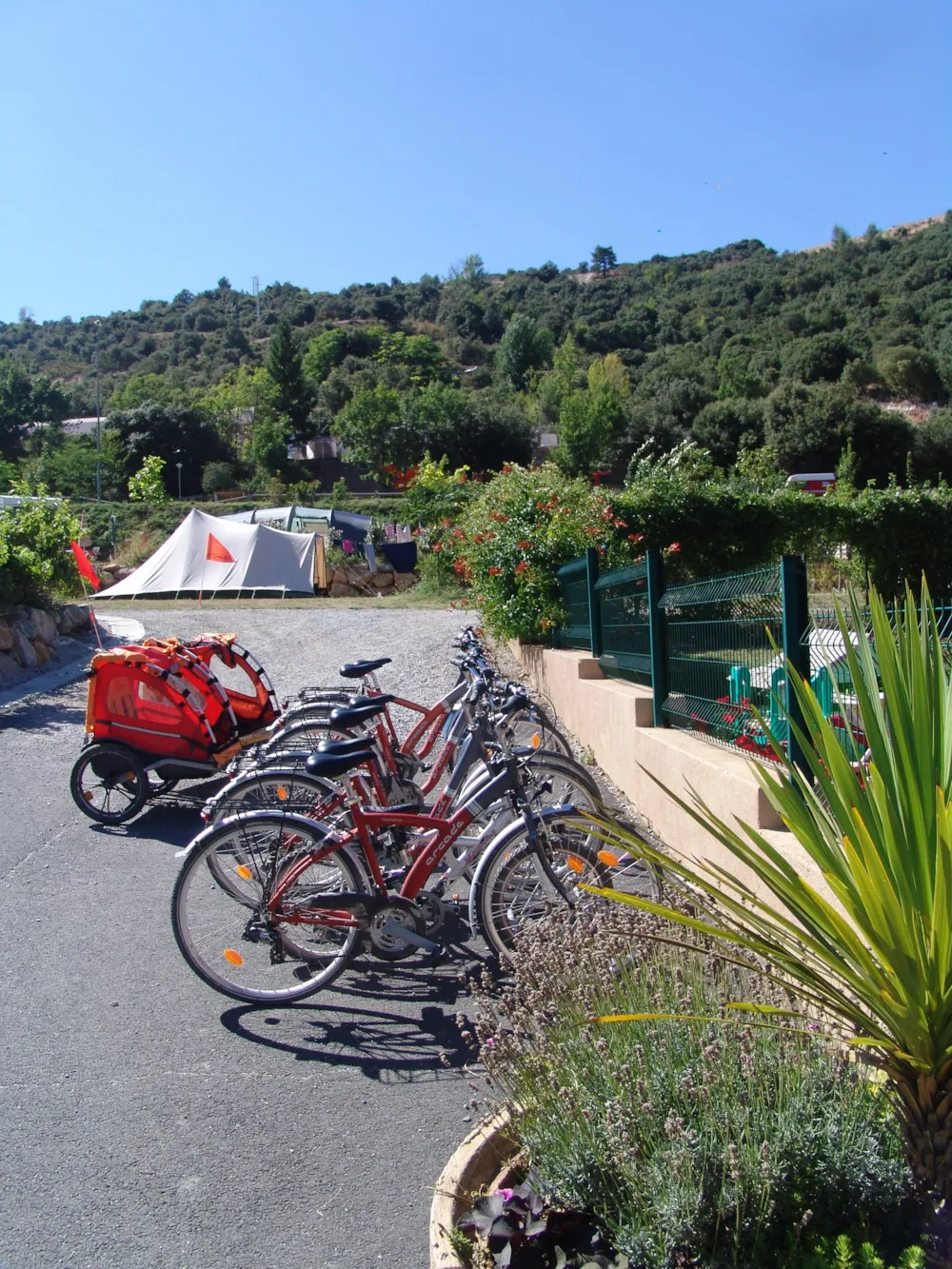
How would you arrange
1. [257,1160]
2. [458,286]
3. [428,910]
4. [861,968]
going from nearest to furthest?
[861,968], [257,1160], [428,910], [458,286]

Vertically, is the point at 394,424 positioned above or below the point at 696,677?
above

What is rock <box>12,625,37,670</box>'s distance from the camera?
40.9 ft

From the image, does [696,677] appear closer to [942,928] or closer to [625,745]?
[625,745]

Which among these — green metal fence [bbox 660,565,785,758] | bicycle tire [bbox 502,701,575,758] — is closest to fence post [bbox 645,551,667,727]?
green metal fence [bbox 660,565,785,758]

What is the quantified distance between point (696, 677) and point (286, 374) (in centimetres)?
7661

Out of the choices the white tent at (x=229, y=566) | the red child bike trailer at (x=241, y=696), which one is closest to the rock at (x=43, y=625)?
the red child bike trailer at (x=241, y=696)

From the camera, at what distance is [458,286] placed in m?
131

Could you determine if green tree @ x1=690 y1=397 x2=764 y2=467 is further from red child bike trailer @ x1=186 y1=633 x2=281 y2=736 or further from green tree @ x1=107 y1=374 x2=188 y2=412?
red child bike trailer @ x1=186 y1=633 x2=281 y2=736

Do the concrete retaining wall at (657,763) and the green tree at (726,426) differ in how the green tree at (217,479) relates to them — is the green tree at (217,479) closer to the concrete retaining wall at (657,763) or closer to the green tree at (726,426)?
the green tree at (726,426)

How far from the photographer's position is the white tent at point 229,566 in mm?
26453

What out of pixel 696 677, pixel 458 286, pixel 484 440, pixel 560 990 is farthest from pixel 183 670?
pixel 458 286

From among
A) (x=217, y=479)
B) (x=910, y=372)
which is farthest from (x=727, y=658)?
(x=910, y=372)

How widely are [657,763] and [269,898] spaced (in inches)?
101

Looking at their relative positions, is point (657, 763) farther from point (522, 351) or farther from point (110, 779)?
point (522, 351)
